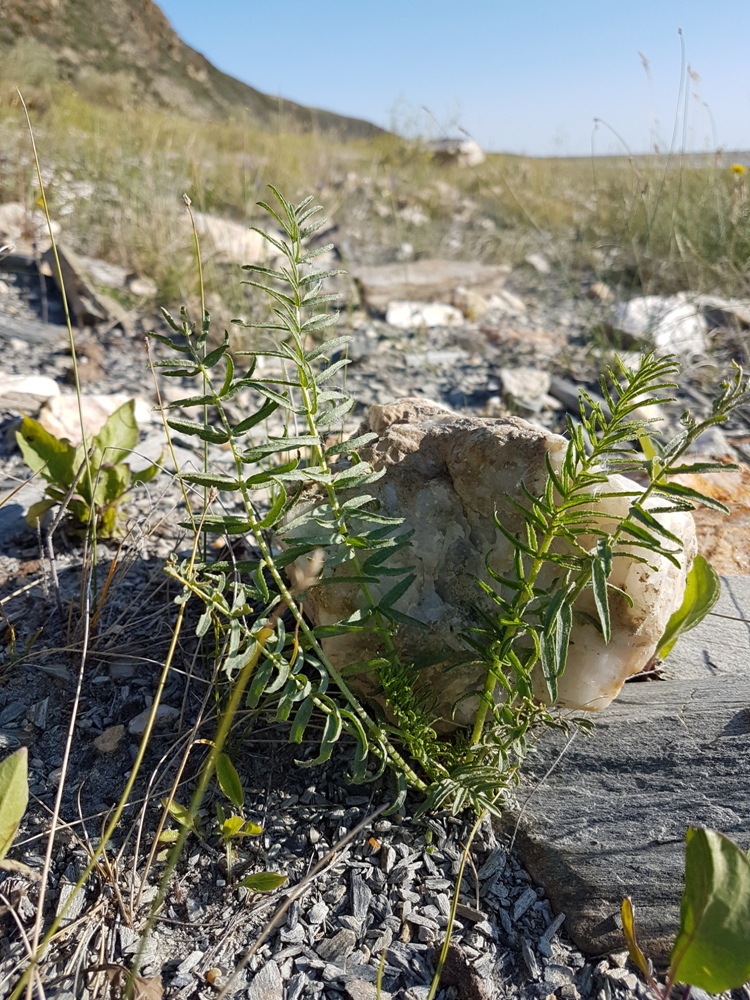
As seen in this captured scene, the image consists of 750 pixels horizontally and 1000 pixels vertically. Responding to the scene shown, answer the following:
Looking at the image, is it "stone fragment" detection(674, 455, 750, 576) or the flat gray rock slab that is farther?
"stone fragment" detection(674, 455, 750, 576)

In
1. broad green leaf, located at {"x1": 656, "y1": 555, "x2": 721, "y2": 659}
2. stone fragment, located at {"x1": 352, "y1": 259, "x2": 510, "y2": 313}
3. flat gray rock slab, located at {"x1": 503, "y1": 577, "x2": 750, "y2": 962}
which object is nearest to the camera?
flat gray rock slab, located at {"x1": 503, "y1": 577, "x2": 750, "y2": 962}

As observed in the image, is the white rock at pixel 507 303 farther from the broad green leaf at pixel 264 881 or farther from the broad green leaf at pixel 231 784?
the broad green leaf at pixel 264 881

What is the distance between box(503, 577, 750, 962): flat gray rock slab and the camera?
135 centimetres

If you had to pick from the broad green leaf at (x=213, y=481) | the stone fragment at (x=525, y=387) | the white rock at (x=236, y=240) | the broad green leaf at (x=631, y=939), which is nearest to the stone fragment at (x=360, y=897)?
the broad green leaf at (x=631, y=939)

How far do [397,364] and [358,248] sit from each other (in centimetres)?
339

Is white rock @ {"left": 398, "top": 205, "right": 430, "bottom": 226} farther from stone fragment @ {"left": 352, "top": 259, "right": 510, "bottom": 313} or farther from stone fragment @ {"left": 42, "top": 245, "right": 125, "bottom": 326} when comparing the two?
stone fragment @ {"left": 42, "top": 245, "right": 125, "bottom": 326}

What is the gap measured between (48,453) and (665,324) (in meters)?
3.86

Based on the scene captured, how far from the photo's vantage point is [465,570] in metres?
1.50

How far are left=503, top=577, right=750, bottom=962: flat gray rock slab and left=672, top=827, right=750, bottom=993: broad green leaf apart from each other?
17 cm

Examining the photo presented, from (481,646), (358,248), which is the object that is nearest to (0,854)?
(481,646)

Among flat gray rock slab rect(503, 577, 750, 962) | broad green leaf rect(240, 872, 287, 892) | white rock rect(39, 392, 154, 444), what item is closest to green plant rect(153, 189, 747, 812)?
flat gray rock slab rect(503, 577, 750, 962)

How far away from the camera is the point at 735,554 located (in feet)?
7.01

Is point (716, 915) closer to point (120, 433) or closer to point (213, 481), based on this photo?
point (213, 481)

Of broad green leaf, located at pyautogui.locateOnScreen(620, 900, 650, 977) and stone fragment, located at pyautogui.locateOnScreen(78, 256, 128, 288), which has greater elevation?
stone fragment, located at pyautogui.locateOnScreen(78, 256, 128, 288)
